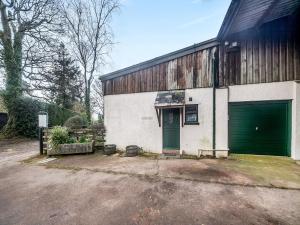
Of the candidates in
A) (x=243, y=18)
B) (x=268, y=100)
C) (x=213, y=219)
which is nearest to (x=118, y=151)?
(x=213, y=219)

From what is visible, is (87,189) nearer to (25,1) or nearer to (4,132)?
(4,132)

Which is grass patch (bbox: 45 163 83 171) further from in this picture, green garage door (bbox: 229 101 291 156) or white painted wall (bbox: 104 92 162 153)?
green garage door (bbox: 229 101 291 156)

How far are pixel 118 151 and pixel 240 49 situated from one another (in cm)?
721

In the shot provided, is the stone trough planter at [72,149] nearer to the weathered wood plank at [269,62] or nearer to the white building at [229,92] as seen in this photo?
the white building at [229,92]

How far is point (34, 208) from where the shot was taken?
3.45m

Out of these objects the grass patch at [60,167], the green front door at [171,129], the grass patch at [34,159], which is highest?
the green front door at [171,129]

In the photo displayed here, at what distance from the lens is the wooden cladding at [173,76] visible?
286 inches

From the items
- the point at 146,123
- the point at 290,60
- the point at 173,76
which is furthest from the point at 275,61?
the point at 146,123

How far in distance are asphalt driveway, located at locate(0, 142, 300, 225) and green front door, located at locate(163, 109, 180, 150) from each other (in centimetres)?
206

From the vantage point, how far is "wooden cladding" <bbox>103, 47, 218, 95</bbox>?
7273mm

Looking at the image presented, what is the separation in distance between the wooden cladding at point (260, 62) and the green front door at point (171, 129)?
242 cm

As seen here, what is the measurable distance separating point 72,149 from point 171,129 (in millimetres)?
4797

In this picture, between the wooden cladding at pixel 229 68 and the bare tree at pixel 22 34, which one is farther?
the bare tree at pixel 22 34

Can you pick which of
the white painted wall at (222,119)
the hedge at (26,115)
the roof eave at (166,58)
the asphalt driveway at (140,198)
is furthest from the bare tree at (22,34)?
the white painted wall at (222,119)
